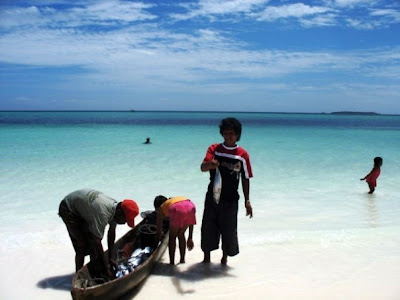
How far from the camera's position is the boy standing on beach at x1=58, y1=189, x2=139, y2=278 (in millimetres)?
4145

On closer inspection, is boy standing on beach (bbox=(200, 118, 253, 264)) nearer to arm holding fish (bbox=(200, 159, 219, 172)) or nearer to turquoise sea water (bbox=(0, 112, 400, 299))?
arm holding fish (bbox=(200, 159, 219, 172))

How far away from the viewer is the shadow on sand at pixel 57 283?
4.69 m

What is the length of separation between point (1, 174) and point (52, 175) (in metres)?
1.64

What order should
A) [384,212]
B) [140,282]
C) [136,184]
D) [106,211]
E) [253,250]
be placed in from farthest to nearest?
[136,184]
[384,212]
[253,250]
[140,282]
[106,211]

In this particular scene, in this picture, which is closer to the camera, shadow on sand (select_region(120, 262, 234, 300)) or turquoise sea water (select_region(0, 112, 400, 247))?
shadow on sand (select_region(120, 262, 234, 300))

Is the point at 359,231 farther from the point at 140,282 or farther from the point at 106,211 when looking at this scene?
the point at 106,211

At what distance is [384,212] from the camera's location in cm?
834

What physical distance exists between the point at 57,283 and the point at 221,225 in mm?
2179

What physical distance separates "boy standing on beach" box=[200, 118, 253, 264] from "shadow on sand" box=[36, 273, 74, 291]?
70.3 inches

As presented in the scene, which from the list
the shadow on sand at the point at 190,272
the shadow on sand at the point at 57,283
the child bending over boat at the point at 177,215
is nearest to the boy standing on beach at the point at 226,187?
the child bending over boat at the point at 177,215

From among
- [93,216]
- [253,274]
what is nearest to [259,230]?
[253,274]

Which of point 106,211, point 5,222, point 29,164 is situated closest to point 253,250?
point 106,211

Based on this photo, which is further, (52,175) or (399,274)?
(52,175)

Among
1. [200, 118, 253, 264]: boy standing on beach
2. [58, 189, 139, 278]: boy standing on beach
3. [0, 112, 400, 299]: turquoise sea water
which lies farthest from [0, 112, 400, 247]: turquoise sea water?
[58, 189, 139, 278]: boy standing on beach
